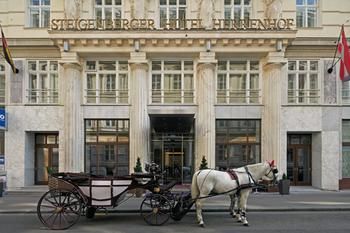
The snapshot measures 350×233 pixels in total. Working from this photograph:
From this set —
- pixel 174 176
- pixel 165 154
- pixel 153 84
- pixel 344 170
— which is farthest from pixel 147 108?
pixel 344 170

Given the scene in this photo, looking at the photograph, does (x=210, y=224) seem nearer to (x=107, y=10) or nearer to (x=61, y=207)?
(x=61, y=207)

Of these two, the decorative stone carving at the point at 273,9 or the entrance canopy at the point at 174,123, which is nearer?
the decorative stone carving at the point at 273,9

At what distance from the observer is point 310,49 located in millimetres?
17438

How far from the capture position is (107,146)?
1786 centimetres

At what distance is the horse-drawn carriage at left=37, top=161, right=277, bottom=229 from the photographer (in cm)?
875

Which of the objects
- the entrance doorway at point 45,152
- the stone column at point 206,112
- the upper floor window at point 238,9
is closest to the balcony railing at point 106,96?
the entrance doorway at point 45,152

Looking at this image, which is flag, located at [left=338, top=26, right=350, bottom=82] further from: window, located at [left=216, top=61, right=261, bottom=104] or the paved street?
the paved street

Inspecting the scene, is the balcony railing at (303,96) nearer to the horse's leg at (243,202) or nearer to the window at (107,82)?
the window at (107,82)

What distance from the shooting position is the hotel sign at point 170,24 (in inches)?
A: 650

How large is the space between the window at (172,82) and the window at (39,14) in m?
6.27

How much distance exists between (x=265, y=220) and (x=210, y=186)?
2.24 meters

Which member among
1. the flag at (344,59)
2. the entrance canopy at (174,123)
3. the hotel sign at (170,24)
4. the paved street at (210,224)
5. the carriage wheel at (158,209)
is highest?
the hotel sign at (170,24)

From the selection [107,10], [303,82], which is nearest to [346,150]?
[303,82]

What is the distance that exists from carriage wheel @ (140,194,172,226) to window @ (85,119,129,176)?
8.77 m
